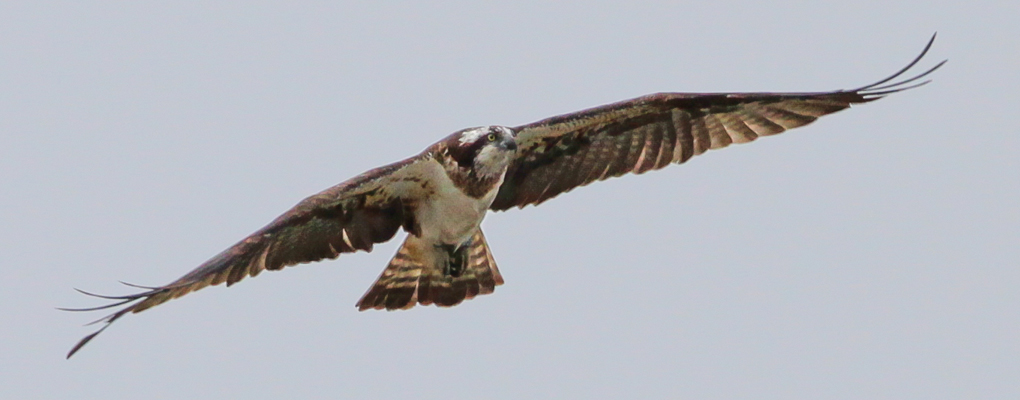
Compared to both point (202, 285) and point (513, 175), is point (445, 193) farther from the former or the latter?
point (202, 285)

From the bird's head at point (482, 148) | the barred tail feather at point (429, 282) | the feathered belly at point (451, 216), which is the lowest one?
the barred tail feather at point (429, 282)

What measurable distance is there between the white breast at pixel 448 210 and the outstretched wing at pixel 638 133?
1.81 ft

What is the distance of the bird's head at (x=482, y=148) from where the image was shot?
466 inches

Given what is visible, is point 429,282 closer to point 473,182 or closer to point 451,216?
point 451,216

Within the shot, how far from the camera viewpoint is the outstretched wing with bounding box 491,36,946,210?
12453 millimetres

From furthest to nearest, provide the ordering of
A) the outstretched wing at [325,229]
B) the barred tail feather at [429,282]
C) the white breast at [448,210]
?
the barred tail feather at [429,282]
the white breast at [448,210]
the outstretched wing at [325,229]

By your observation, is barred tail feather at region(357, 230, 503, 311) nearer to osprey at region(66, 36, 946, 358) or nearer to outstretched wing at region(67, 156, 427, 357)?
osprey at region(66, 36, 946, 358)

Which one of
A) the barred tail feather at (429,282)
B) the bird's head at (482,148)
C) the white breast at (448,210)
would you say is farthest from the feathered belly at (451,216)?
the barred tail feather at (429,282)

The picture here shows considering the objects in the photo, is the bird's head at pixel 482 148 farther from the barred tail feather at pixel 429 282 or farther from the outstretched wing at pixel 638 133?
the barred tail feather at pixel 429 282

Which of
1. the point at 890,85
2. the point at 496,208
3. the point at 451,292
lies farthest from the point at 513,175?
the point at 890,85

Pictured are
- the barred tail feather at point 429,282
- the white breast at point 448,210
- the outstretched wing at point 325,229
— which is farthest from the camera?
the barred tail feather at point 429,282

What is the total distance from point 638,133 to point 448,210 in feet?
5.85

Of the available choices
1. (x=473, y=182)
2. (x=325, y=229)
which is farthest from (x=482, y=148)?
(x=325, y=229)

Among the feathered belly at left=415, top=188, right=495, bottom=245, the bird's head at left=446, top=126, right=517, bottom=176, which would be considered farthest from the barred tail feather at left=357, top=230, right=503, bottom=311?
the bird's head at left=446, top=126, right=517, bottom=176
